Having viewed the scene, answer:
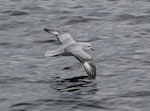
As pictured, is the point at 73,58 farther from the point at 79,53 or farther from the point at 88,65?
the point at 88,65

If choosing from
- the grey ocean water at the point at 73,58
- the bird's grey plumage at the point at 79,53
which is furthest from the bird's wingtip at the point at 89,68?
the grey ocean water at the point at 73,58

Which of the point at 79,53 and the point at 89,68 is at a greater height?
the point at 79,53

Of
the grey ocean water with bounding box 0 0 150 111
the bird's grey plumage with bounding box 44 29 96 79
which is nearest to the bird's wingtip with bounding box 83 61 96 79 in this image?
the bird's grey plumage with bounding box 44 29 96 79

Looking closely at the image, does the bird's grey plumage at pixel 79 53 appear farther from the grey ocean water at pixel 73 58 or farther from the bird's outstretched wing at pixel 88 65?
the grey ocean water at pixel 73 58

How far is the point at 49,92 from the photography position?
1619 centimetres

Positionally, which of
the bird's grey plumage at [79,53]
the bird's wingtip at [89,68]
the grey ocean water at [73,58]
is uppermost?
the bird's grey plumage at [79,53]

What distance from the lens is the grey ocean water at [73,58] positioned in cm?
1552

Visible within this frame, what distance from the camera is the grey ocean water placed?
15516 millimetres

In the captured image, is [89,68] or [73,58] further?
[73,58]

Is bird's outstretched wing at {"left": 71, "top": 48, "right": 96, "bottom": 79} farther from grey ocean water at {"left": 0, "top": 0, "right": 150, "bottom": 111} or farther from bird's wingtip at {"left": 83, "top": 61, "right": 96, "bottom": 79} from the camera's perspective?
grey ocean water at {"left": 0, "top": 0, "right": 150, "bottom": 111}

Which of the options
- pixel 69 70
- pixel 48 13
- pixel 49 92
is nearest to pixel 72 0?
pixel 48 13

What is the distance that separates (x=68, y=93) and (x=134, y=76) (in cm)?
231

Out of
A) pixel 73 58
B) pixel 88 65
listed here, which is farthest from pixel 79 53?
pixel 73 58

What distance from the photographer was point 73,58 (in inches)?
774
